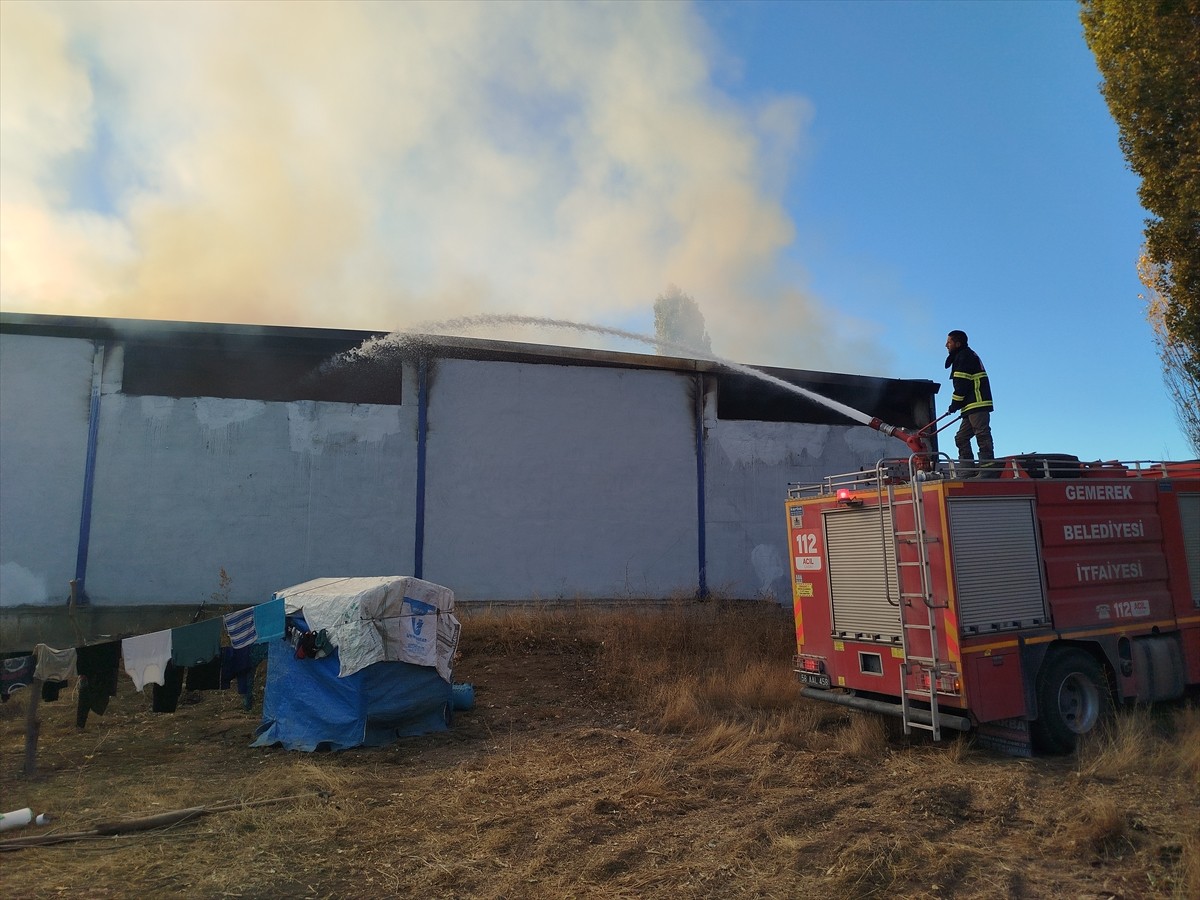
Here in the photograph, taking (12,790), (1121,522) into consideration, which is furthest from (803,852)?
(12,790)

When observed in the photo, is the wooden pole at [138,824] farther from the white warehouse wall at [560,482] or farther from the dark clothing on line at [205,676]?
the white warehouse wall at [560,482]

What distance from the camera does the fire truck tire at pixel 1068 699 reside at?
281 inches

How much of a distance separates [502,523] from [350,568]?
9.13ft

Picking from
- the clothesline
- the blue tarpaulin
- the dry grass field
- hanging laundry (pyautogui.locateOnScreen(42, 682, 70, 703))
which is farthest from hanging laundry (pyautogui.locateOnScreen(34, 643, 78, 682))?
the blue tarpaulin

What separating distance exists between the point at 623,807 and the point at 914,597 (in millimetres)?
3222

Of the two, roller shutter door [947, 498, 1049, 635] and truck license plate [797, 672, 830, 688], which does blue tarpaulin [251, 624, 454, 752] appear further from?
roller shutter door [947, 498, 1049, 635]

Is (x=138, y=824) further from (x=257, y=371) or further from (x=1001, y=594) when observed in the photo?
(x=257, y=371)

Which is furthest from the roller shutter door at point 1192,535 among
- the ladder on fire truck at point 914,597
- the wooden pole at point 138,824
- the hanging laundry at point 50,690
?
the hanging laundry at point 50,690

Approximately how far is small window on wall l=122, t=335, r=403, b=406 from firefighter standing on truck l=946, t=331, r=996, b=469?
9.31 metres

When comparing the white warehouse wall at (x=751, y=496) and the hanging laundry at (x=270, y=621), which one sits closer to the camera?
the hanging laundry at (x=270, y=621)

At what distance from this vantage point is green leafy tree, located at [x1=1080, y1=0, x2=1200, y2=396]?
9227 mm

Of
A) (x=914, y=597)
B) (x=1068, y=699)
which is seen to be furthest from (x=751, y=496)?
(x=914, y=597)

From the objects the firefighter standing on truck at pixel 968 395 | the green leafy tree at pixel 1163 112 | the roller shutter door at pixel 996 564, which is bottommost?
the roller shutter door at pixel 996 564

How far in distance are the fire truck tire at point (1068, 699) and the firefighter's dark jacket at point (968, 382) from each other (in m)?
2.88
